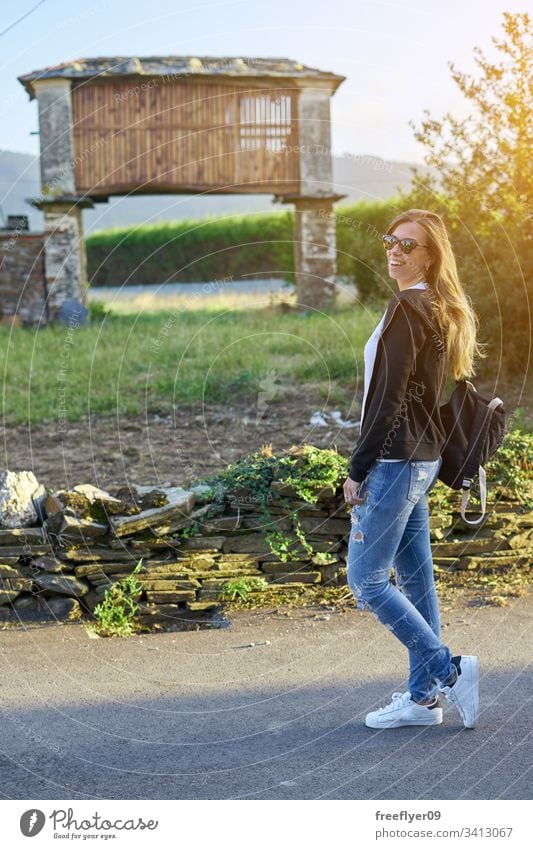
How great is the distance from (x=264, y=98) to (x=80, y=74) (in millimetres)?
3469

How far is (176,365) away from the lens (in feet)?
43.2

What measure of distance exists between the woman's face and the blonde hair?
20 millimetres

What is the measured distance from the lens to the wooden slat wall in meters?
19.2

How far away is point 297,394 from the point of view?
1164 centimetres

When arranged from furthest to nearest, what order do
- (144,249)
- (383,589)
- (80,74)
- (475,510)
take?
(144,249)
(80,74)
(475,510)
(383,589)

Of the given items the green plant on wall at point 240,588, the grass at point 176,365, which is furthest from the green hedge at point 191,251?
the green plant on wall at point 240,588

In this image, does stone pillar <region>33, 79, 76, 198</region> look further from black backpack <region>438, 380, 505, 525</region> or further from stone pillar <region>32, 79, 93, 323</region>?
black backpack <region>438, 380, 505, 525</region>

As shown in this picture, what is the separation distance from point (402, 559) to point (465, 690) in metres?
0.63

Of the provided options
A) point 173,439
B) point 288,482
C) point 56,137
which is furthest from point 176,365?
point 56,137

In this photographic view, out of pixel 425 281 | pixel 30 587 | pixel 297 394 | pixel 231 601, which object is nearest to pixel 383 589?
pixel 425 281

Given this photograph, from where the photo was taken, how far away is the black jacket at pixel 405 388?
4.08m

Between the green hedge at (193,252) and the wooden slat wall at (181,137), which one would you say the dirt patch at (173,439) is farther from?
the green hedge at (193,252)

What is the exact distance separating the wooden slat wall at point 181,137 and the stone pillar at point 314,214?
0.25 meters
